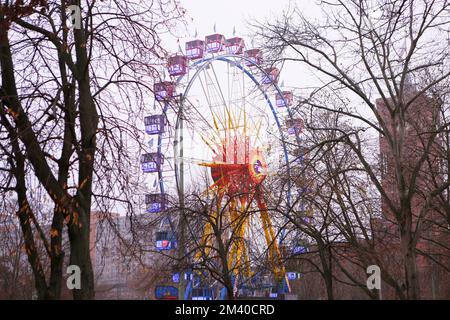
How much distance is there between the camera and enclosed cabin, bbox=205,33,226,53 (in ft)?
108

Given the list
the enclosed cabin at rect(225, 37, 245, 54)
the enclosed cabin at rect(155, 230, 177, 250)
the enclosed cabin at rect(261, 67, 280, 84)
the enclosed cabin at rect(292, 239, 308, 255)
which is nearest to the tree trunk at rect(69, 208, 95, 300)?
the enclosed cabin at rect(261, 67, 280, 84)

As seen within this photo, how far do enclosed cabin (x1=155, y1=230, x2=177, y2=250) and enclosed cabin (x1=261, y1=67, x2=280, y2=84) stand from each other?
26.1ft

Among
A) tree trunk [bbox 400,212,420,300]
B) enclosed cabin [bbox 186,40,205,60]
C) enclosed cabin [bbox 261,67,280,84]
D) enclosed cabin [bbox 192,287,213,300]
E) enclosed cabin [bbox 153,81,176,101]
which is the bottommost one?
enclosed cabin [bbox 192,287,213,300]

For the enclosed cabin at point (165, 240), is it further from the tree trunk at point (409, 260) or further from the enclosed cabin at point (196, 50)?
the enclosed cabin at point (196, 50)

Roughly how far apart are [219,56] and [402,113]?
65.0ft

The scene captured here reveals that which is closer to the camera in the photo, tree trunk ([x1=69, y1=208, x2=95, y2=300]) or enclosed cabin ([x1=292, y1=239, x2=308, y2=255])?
tree trunk ([x1=69, y1=208, x2=95, y2=300])

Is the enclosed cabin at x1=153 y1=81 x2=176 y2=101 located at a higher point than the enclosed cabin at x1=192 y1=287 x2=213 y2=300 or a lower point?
higher

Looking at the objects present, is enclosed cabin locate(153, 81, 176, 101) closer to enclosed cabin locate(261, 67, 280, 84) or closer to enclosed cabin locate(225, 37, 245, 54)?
enclosed cabin locate(261, 67, 280, 84)

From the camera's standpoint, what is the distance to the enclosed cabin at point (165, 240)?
2189 cm

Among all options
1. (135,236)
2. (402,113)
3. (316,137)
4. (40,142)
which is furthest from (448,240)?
(40,142)

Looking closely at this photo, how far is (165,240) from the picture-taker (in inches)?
945

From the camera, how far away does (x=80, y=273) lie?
7.78 m

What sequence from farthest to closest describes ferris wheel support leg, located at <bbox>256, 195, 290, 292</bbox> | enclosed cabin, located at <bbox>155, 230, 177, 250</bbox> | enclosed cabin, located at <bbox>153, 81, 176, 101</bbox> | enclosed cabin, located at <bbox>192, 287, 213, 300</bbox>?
enclosed cabin, located at <bbox>192, 287, 213, 300</bbox> → enclosed cabin, located at <bbox>155, 230, 177, 250</bbox> → ferris wheel support leg, located at <bbox>256, 195, 290, 292</bbox> → enclosed cabin, located at <bbox>153, 81, 176, 101</bbox>
